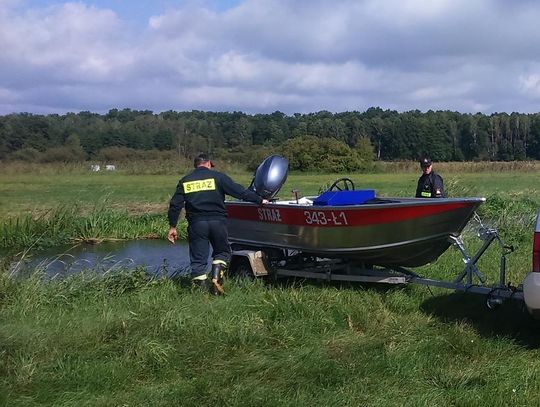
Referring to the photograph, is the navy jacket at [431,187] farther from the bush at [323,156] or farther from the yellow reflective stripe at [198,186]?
the bush at [323,156]

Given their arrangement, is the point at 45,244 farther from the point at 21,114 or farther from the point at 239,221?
the point at 21,114

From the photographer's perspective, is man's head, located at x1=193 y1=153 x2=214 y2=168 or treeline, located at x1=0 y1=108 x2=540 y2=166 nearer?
man's head, located at x1=193 y1=153 x2=214 y2=168

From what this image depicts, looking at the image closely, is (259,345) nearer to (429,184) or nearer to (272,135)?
(429,184)

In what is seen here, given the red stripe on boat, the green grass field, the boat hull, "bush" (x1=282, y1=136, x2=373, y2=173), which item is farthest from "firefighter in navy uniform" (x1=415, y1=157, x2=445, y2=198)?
"bush" (x1=282, y1=136, x2=373, y2=173)

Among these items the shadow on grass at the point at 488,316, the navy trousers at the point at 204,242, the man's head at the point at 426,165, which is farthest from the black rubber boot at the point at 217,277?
the man's head at the point at 426,165

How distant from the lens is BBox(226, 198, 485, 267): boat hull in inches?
277

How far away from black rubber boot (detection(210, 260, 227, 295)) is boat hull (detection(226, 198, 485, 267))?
0.99 metres

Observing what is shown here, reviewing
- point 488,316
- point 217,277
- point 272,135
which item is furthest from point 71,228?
point 272,135

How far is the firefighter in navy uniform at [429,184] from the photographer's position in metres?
9.70

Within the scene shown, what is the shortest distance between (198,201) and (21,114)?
7055 centimetres

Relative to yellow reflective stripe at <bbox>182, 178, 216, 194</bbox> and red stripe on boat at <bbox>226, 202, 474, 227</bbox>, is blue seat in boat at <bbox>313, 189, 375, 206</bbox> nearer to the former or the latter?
red stripe on boat at <bbox>226, 202, 474, 227</bbox>

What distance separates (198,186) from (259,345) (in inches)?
111

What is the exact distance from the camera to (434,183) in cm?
973

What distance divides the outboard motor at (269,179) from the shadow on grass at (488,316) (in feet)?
8.92
